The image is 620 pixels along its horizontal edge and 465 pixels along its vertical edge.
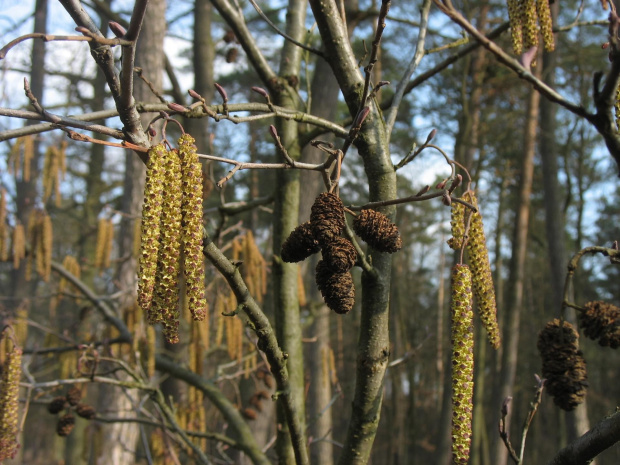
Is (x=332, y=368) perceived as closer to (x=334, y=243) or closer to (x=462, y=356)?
(x=462, y=356)

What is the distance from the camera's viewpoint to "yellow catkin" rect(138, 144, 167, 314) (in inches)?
57.1

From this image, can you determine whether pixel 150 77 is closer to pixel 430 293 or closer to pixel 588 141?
pixel 588 141

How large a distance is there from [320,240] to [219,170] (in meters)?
9.49

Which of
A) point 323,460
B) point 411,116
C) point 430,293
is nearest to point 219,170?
point 411,116

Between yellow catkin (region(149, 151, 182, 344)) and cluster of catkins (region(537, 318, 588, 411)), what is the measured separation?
1.43m

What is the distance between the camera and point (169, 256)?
1.51m

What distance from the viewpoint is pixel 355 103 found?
2223 millimetres

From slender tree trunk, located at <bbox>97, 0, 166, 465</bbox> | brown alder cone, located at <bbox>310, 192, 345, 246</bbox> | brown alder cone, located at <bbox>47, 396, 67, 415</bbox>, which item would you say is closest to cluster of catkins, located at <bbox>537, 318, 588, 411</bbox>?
brown alder cone, located at <bbox>310, 192, 345, 246</bbox>

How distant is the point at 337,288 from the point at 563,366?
109cm

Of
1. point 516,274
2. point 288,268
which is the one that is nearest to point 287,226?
point 288,268

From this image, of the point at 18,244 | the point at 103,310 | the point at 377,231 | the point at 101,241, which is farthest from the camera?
the point at 101,241

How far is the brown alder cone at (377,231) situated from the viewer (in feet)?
5.34

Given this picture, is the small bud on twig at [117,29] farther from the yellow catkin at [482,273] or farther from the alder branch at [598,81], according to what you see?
the yellow catkin at [482,273]

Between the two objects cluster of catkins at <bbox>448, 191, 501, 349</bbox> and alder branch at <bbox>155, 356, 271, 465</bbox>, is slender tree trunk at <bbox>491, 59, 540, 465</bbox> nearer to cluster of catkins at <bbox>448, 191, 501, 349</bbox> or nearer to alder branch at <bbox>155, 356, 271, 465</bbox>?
alder branch at <bbox>155, 356, 271, 465</bbox>
